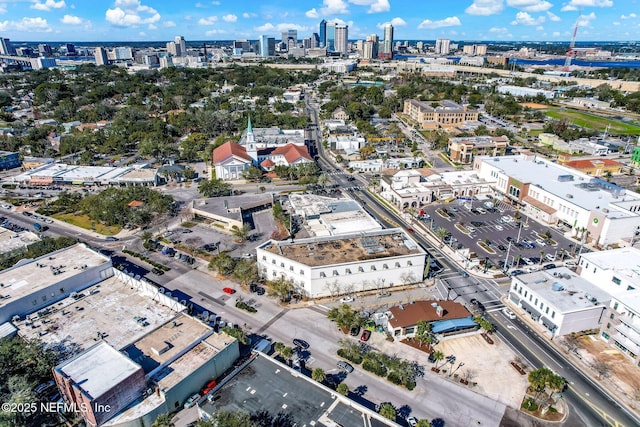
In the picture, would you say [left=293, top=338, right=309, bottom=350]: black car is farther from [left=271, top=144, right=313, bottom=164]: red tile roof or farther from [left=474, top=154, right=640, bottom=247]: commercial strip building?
[left=271, top=144, right=313, bottom=164]: red tile roof

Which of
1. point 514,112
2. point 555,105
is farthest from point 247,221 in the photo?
point 555,105

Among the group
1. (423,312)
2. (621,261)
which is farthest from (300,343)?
(621,261)

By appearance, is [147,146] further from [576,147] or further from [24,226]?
[576,147]

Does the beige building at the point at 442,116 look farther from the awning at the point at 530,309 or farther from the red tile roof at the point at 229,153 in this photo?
the awning at the point at 530,309

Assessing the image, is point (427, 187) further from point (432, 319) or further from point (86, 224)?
point (86, 224)

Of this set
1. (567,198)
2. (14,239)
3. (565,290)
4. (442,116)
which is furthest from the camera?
(442,116)

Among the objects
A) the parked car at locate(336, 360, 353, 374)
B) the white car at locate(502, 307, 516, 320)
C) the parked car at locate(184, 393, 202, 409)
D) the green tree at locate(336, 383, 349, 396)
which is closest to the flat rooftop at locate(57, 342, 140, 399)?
the parked car at locate(184, 393, 202, 409)
